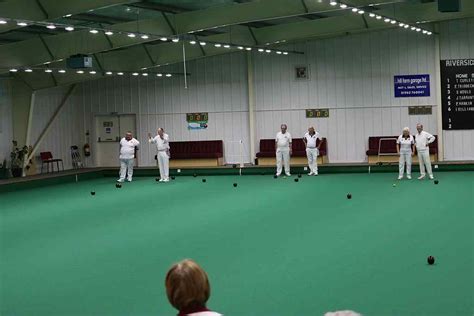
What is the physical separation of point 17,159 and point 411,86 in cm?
1219

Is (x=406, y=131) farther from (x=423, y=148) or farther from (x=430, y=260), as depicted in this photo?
(x=430, y=260)

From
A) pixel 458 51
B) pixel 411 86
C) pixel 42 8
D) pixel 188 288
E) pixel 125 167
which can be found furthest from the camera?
pixel 411 86

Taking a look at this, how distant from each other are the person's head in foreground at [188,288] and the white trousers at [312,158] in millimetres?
17769

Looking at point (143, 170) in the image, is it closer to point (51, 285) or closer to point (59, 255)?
point (59, 255)

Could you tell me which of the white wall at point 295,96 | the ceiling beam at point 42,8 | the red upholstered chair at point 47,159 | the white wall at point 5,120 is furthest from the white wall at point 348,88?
the ceiling beam at point 42,8

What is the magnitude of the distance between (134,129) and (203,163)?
10.3 ft

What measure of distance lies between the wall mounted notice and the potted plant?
1273cm

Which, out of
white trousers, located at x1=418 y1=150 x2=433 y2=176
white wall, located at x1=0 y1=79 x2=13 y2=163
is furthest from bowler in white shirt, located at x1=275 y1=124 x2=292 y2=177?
white wall, located at x1=0 y1=79 x2=13 y2=163

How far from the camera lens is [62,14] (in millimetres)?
13047

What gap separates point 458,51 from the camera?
68.7 feet

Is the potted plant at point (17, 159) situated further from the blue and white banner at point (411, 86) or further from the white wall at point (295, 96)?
the blue and white banner at point (411, 86)

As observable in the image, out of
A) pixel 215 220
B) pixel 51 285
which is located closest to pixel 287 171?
pixel 215 220

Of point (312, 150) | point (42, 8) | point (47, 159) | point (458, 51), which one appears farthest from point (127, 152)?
point (458, 51)

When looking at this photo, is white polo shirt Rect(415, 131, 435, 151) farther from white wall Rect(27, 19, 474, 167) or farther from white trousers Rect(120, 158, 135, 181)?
white trousers Rect(120, 158, 135, 181)
